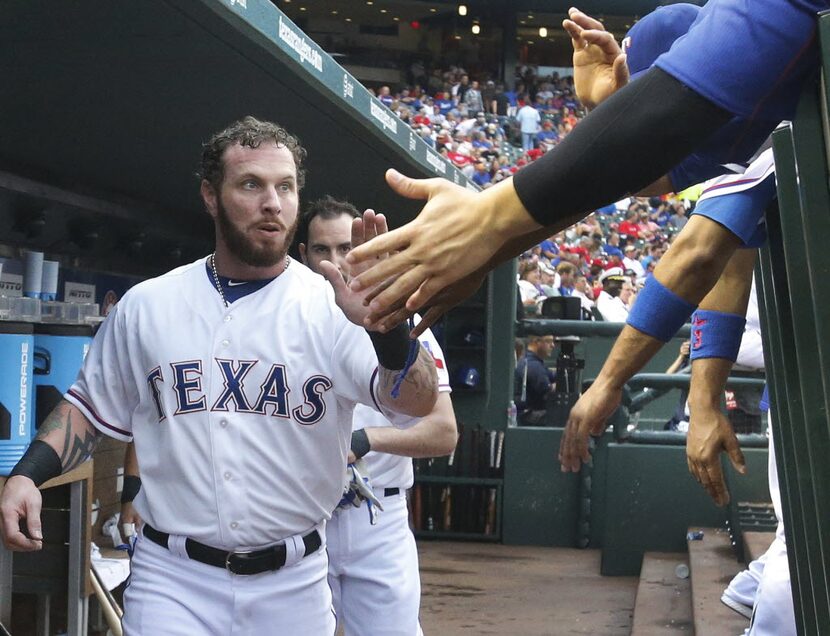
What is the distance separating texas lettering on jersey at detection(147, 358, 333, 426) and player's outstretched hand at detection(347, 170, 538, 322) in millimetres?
1814

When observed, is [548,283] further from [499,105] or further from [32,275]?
[499,105]

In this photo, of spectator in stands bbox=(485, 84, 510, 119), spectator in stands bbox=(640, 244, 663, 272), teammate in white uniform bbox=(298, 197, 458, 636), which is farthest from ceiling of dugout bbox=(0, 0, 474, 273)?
spectator in stands bbox=(485, 84, 510, 119)

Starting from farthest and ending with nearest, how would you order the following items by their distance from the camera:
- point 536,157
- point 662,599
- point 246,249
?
point 536,157
point 662,599
point 246,249

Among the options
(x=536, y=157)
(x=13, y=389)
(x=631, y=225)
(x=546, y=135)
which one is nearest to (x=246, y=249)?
(x=13, y=389)

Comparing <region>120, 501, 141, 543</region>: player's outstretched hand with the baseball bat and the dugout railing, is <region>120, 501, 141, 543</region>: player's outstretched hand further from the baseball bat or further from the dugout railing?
the dugout railing

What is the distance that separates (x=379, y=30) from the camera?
38.6 m

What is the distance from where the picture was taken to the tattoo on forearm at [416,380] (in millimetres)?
3297

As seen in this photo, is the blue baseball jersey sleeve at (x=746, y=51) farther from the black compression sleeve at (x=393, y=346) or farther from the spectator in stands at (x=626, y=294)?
the spectator in stands at (x=626, y=294)

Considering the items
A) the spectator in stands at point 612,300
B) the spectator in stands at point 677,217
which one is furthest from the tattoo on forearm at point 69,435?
the spectator in stands at point 677,217

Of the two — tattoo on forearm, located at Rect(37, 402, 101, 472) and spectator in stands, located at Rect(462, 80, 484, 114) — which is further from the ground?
spectator in stands, located at Rect(462, 80, 484, 114)

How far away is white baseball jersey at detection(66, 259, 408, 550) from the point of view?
353cm

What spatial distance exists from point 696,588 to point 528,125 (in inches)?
972

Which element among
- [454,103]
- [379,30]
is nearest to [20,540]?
[454,103]

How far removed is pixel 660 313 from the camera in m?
2.69
